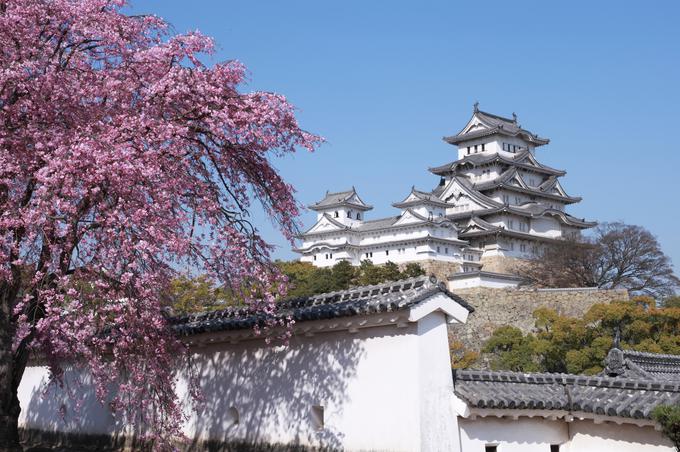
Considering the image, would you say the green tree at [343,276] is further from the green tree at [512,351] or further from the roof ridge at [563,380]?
the roof ridge at [563,380]

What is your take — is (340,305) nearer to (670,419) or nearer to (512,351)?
(670,419)

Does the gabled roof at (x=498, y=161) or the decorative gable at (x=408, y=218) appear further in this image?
the gabled roof at (x=498, y=161)

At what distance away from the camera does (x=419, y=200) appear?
56.4 metres

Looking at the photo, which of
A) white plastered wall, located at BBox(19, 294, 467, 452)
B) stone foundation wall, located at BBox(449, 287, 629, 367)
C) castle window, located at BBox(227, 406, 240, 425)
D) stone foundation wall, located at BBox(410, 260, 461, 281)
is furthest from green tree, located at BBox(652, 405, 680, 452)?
stone foundation wall, located at BBox(410, 260, 461, 281)

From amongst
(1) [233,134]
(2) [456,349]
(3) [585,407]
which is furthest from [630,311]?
(1) [233,134]

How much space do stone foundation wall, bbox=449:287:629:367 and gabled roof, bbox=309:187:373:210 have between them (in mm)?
17635

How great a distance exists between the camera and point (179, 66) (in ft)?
30.4

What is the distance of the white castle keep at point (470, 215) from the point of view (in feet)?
182

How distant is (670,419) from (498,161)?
178ft

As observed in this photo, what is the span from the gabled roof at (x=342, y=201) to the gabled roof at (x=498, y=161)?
7.11 m

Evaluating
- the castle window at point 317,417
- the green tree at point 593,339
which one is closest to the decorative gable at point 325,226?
the green tree at point 593,339

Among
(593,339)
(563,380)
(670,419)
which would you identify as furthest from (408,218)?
(670,419)

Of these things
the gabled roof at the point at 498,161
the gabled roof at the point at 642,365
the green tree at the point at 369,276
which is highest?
the gabled roof at the point at 498,161

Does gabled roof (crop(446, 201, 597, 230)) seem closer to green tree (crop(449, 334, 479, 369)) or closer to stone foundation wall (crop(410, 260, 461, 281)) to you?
stone foundation wall (crop(410, 260, 461, 281))
